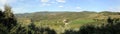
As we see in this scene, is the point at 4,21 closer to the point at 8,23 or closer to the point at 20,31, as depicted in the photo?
the point at 8,23

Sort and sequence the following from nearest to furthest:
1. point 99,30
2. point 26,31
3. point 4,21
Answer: point 4,21 → point 26,31 → point 99,30

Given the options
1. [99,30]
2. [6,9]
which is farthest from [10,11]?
[99,30]

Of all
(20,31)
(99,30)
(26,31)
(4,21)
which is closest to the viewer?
(4,21)

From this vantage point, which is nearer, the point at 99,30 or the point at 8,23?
the point at 8,23

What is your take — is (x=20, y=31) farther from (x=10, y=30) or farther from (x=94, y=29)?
(x=94, y=29)

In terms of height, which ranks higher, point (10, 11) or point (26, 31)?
point (10, 11)

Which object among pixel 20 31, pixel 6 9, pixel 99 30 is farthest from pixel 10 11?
pixel 99 30

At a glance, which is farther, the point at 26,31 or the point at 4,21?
the point at 26,31

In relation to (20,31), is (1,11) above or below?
above

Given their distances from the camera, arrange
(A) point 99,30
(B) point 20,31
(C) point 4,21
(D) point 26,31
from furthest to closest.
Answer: (A) point 99,30, (D) point 26,31, (B) point 20,31, (C) point 4,21
